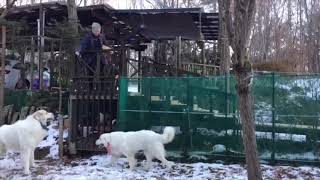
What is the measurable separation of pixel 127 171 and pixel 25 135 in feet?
7.70

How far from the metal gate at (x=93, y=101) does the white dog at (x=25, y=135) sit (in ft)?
5.62

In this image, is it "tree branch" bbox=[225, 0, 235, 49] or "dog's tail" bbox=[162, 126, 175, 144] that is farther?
"dog's tail" bbox=[162, 126, 175, 144]

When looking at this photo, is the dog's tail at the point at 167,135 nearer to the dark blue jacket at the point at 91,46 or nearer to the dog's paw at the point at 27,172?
the dog's paw at the point at 27,172

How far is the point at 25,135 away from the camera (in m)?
11.5

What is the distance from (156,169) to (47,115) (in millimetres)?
2739

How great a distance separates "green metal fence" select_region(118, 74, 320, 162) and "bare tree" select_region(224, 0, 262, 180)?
3.14m

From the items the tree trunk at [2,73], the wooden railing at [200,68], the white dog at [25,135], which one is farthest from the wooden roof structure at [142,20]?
the white dog at [25,135]

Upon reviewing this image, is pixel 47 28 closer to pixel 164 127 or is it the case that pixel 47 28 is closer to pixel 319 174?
pixel 164 127

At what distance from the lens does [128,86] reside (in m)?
12.9

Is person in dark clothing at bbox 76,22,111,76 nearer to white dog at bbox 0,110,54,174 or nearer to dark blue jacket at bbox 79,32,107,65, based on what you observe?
dark blue jacket at bbox 79,32,107,65

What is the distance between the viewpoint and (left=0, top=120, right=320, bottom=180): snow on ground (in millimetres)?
10586

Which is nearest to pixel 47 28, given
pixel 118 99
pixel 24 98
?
pixel 24 98

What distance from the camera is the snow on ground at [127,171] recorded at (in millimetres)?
10586

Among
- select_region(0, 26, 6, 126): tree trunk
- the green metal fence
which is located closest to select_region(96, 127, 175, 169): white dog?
the green metal fence
